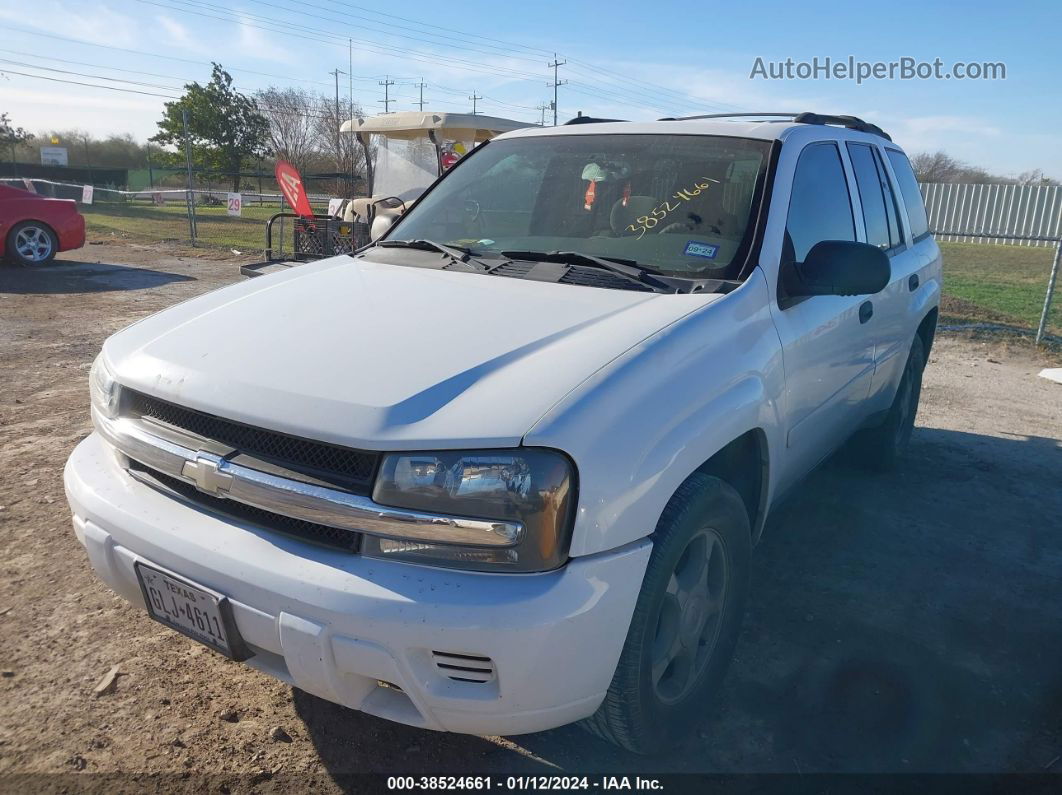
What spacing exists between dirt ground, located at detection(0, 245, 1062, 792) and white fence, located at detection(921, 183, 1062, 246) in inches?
1045

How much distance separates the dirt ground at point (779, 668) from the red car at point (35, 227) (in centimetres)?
929

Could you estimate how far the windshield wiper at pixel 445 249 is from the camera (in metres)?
3.07

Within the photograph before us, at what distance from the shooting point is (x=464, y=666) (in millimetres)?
1822

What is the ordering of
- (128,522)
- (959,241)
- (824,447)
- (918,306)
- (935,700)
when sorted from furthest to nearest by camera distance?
(959,241), (918,306), (824,447), (935,700), (128,522)

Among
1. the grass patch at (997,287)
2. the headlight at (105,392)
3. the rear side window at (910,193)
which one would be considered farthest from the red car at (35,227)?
the grass patch at (997,287)

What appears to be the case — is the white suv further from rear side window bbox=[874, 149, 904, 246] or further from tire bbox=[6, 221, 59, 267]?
tire bbox=[6, 221, 59, 267]

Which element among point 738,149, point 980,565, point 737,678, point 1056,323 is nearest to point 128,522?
point 737,678

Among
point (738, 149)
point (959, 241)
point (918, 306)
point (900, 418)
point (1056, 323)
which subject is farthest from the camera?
point (959, 241)

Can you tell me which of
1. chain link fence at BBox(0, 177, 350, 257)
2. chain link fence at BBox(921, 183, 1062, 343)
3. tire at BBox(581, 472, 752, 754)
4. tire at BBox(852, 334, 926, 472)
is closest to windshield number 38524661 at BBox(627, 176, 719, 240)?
tire at BBox(581, 472, 752, 754)

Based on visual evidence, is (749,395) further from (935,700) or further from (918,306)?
(918,306)

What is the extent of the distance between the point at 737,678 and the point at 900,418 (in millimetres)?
2710

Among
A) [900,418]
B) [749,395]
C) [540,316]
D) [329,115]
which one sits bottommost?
[900,418]

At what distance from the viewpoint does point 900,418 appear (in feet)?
16.2

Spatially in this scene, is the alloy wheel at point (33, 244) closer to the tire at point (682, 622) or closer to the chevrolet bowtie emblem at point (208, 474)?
the chevrolet bowtie emblem at point (208, 474)
